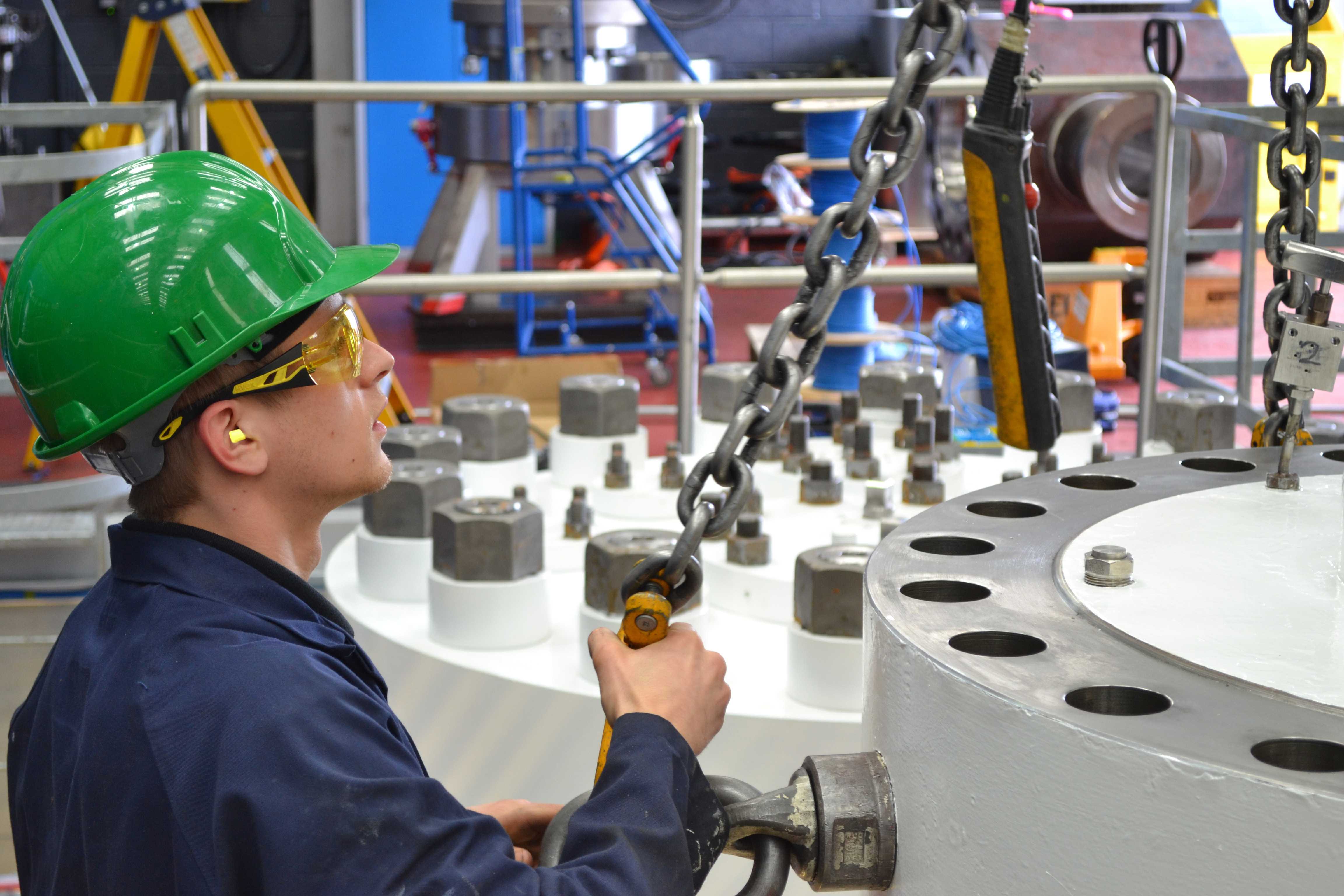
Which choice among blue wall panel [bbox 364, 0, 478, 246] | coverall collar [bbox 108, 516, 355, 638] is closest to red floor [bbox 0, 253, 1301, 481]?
blue wall panel [bbox 364, 0, 478, 246]

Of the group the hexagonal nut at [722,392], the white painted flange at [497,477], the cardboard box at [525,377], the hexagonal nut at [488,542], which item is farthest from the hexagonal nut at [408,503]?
the cardboard box at [525,377]

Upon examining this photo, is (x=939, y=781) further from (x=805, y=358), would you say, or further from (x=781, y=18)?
(x=781, y=18)

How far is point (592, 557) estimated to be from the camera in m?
1.68

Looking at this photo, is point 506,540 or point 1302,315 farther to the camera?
point 506,540

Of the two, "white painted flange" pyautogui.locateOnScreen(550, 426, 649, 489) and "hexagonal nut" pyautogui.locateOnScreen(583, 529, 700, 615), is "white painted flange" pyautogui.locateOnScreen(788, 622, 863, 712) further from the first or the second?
"white painted flange" pyautogui.locateOnScreen(550, 426, 649, 489)

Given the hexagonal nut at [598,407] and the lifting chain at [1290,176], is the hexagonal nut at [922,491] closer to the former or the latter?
the hexagonal nut at [598,407]

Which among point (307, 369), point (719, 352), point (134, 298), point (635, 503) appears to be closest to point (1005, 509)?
point (307, 369)

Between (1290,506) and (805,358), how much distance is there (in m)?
0.44

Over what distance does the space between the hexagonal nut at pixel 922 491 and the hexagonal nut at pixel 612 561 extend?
54 cm

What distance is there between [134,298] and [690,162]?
1643mm

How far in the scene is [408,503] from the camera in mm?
1924

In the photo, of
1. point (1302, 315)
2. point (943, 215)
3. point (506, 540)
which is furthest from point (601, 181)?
point (1302, 315)

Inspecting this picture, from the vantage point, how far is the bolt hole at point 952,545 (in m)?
1.04

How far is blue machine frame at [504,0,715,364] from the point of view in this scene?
4.99 m
